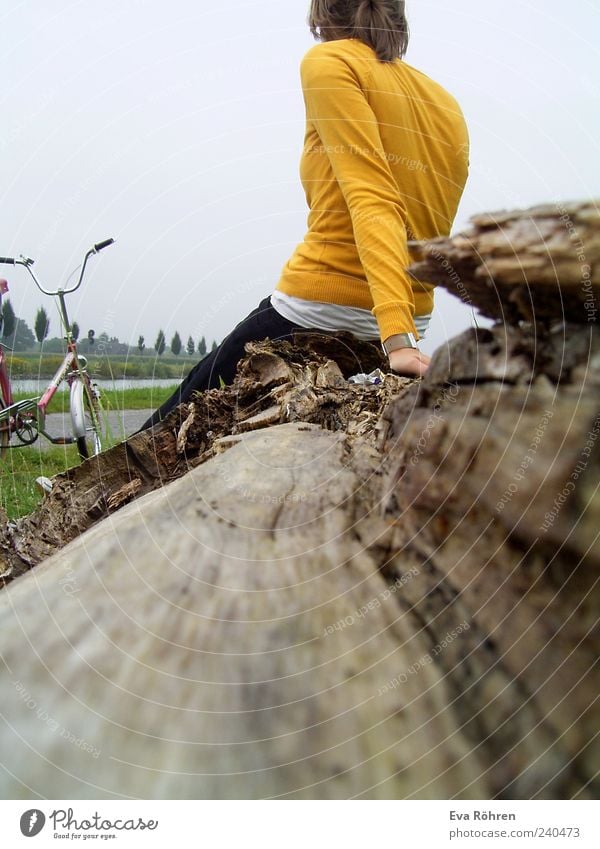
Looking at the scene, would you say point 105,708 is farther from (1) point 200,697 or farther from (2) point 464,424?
(2) point 464,424

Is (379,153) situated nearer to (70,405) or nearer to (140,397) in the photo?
(140,397)

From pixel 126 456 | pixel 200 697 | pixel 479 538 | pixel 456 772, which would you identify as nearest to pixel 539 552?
pixel 479 538

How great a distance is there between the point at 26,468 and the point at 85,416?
0.43m

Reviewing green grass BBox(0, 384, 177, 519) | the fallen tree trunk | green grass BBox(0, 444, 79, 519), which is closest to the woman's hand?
the fallen tree trunk

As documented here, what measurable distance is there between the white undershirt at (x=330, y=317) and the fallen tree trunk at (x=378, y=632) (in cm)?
53

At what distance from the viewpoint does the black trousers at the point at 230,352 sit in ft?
3.84

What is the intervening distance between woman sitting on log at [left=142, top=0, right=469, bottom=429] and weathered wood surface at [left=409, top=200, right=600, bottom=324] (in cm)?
38

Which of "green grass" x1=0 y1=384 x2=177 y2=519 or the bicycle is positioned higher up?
the bicycle

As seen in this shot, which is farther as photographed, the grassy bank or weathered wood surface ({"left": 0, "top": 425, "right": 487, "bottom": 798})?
the grassy bank

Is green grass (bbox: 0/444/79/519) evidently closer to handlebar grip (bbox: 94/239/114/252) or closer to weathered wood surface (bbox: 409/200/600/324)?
handlebar grip (bbox: 94/239/114/252)

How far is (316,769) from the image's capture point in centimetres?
54

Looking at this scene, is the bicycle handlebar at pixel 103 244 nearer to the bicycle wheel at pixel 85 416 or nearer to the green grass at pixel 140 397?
the green grass at pixel 140 397

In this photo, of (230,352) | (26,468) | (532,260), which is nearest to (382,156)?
(230,352)

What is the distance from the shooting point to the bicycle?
0.95 metres
